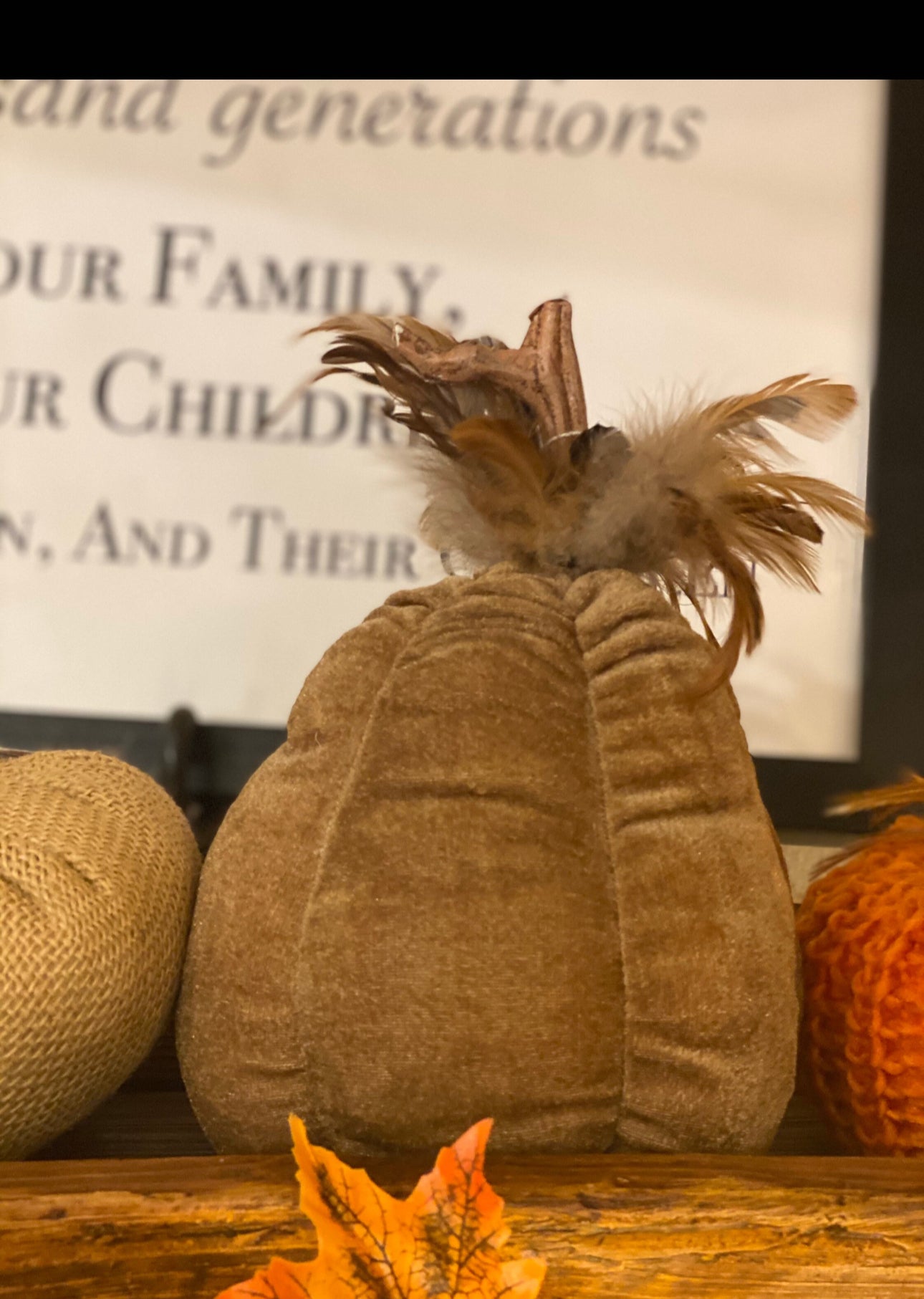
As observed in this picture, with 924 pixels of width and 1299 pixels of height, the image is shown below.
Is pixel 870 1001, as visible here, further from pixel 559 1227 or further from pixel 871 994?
pixel 559 1227

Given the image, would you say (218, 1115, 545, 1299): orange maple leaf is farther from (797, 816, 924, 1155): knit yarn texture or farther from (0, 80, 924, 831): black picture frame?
(0, 80, 924, 831): black picture frame

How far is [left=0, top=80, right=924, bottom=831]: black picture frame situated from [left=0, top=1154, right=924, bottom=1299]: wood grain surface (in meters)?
0.35

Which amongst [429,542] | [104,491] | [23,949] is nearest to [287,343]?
[104,491]

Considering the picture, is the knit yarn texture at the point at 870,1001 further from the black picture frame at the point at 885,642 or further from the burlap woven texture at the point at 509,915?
the black picture frame at the point at 885,642

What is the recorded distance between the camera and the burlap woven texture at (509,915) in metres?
0.32

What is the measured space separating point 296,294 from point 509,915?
0.53m

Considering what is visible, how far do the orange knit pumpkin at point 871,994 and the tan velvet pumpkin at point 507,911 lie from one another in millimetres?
42

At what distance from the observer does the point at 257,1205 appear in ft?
0.99

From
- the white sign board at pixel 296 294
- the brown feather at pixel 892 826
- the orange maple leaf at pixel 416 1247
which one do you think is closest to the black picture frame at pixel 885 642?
the white sign board at pixel 296 294

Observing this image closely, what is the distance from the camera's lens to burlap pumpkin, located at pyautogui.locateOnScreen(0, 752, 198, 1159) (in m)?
0.32

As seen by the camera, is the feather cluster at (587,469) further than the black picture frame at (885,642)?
No

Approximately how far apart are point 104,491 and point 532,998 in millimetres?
514

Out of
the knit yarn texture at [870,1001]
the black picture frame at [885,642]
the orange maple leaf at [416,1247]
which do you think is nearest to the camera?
the orange maple leaf at [416,1247]

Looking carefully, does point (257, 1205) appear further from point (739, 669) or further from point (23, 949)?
point (739, 669)
